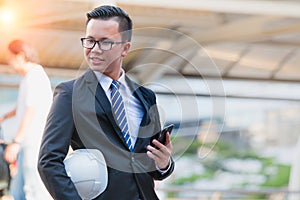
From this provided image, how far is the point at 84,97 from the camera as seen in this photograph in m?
2.19

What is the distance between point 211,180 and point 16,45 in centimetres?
1846

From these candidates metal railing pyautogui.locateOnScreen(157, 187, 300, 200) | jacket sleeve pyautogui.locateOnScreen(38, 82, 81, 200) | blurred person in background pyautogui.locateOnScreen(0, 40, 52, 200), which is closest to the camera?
jacket sleeve pyautogui.locateOnScreen(38, 82, 81, 200)

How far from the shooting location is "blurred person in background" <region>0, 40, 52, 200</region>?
169 inches

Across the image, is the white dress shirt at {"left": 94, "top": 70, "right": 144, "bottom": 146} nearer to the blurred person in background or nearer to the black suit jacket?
the black suit jacket

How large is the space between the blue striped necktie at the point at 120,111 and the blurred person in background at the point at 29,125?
205 cm

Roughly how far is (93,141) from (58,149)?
0.39 feet

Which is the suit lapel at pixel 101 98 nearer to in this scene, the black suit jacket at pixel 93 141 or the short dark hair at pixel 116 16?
the black suit jacket at pixel 93 141

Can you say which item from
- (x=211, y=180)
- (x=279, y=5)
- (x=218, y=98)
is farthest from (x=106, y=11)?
(x=211, y=180)

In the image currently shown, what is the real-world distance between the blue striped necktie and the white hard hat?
0.31 feet

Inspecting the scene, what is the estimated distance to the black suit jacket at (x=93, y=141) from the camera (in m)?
2.12

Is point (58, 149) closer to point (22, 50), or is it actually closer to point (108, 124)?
point (108, 124)

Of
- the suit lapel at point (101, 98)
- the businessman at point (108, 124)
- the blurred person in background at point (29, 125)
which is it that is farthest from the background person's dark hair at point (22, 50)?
the suit lapel at point (101, 98)

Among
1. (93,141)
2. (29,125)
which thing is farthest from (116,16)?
(29,125)

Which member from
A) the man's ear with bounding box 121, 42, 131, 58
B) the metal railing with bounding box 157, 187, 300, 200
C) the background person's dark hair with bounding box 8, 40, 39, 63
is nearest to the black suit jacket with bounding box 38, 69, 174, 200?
the man's ear with bounding box 121, 42, 131, 58
